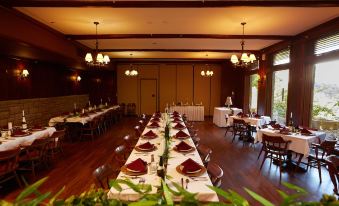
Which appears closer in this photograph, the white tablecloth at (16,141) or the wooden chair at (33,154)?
the white tablecloth at (16,141)

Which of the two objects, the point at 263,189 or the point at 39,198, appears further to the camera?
the point at 263,189

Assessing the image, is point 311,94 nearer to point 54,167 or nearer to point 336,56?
point 336,56

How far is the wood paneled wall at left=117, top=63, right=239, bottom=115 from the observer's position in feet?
46.9

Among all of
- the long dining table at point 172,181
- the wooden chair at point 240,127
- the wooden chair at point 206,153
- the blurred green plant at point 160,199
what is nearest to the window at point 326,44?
the wooden chair at point 240,127

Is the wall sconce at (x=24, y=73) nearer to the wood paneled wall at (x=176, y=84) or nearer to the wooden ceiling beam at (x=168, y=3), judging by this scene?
the wooden ceiling beam at (x=168, y=3)

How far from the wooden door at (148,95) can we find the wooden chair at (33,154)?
9.56 m

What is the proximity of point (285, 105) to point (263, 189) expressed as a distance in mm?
4606

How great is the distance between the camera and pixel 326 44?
19.4ft

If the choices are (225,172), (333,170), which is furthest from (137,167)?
(225,172)

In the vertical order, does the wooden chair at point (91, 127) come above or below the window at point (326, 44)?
below

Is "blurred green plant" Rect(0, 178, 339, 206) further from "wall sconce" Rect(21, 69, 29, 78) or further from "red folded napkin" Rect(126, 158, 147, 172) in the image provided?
"wall sconce" Rect(21, 69, 29, 78)

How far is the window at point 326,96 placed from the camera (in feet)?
19.1

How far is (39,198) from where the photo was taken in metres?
1.03

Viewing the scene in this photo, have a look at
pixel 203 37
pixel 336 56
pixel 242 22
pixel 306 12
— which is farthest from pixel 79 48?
pixel 336 56
